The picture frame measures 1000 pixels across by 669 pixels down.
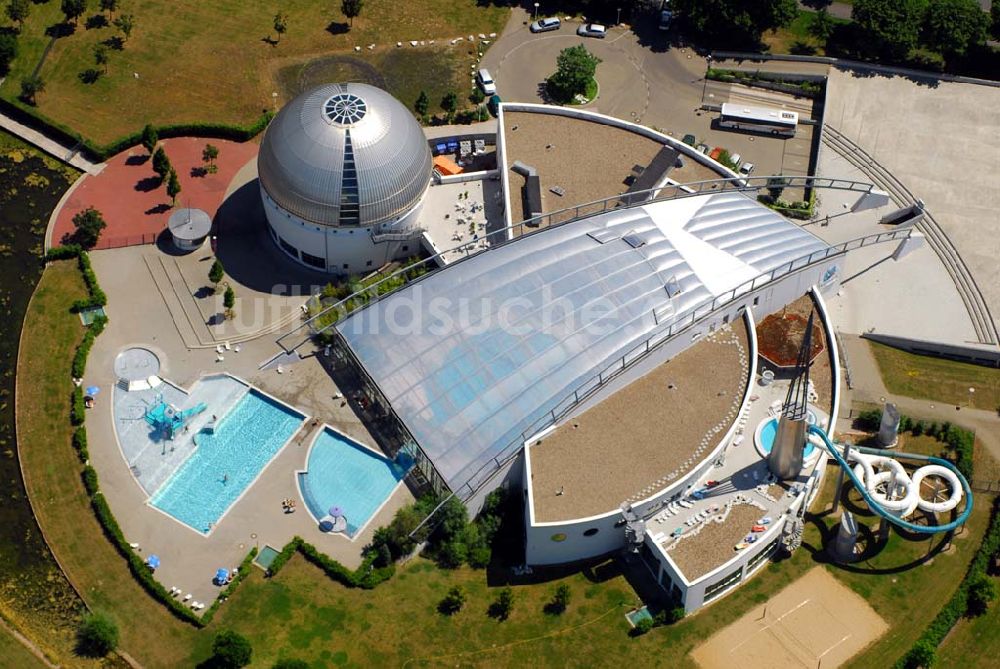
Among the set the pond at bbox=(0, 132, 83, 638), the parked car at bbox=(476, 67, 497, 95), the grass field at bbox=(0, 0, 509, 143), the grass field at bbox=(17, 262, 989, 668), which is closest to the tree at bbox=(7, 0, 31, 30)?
the grass field at bbox=(0, 0, 509, 143)

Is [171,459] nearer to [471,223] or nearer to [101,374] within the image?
[101,374]

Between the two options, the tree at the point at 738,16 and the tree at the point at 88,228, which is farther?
the tree at the point at 738,16

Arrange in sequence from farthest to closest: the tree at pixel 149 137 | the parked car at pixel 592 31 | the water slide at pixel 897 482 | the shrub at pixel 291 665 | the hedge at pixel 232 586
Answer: the parked car at pixel 592 31 → the tree at pixel 149 137 → the water slide at pixel 897 482 → the hedge at pixel 232 586 → the shrub at pixel 291 665

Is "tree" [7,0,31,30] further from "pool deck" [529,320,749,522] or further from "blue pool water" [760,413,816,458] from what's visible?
"blue pool water" [760,413,816,458]

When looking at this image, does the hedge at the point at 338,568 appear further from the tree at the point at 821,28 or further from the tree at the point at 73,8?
the tree at the point at 821,28

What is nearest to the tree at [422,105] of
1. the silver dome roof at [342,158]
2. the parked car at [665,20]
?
the silver dome roof at [342,158]

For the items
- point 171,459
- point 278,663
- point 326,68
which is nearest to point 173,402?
point 171,459
